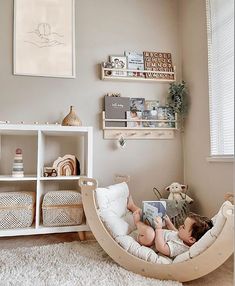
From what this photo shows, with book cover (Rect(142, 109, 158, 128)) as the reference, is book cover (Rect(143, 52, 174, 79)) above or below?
above

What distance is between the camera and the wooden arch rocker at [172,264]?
1219 mm

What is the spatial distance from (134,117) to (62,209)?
3.36ft

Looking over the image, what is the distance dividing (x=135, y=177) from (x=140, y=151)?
24 cm

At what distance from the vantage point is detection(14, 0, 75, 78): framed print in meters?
2.26

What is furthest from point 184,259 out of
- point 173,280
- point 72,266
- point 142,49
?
point 142,49

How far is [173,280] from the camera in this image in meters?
1.30

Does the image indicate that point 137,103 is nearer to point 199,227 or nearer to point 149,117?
point 149,117

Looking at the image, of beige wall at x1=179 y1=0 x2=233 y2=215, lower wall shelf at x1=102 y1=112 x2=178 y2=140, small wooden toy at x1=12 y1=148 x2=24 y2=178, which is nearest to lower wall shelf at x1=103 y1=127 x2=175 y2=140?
lower wall shelf at x1=102 y1=112 x2=178 y2=140

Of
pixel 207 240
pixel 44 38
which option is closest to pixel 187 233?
pixel 207 240

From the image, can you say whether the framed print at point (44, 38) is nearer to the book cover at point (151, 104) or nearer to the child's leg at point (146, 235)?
the book cover at point (151, 104)

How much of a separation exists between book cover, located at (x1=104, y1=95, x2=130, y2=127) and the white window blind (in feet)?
2.42

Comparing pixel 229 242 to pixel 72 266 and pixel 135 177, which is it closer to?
pixel 72 266

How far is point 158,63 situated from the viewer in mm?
2486

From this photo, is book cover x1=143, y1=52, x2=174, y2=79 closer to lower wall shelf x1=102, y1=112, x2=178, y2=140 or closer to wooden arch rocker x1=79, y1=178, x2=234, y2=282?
lower wall shelf x1=102, y1=112, x2=178, y2=140
